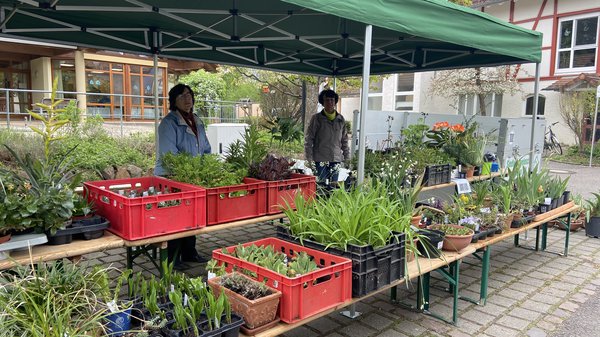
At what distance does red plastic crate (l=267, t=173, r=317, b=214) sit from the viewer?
322cm

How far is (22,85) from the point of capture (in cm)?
1739

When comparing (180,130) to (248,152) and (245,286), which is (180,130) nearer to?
(248,152)

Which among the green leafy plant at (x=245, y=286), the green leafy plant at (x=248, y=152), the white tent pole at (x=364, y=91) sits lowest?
the green leafy plant at (x=245, y=286)

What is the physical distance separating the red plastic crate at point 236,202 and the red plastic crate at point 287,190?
5cm

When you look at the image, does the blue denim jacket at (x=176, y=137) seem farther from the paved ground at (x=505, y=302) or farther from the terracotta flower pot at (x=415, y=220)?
the terracotta flower pot at (x=415, y=220)

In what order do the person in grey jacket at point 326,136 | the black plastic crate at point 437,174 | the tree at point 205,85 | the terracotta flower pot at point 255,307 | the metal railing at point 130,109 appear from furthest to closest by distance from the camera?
the tree at point 205,85 < the metal railing at point 130,109 < the person in grey jacket at point 326,136 < the black plastic crate at point 437,174 < the terracotta flower pot at point 255,307

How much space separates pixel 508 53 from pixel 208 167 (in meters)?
2.97

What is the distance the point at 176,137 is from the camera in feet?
12.7

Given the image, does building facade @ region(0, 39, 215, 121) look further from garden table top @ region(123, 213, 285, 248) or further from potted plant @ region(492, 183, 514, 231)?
potted plant @ region(492, 183, 514, 231)

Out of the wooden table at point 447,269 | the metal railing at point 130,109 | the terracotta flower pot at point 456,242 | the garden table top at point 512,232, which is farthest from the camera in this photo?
the metal railing at point 130,109

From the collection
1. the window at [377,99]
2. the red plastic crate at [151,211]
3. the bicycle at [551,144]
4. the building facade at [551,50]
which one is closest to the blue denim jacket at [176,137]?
the red plastic crate at [151,211]

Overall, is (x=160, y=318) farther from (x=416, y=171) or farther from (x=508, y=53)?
(x=508, y=53)

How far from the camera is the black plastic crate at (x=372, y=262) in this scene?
232 cm

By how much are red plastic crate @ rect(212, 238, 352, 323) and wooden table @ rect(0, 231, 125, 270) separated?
60 cm
